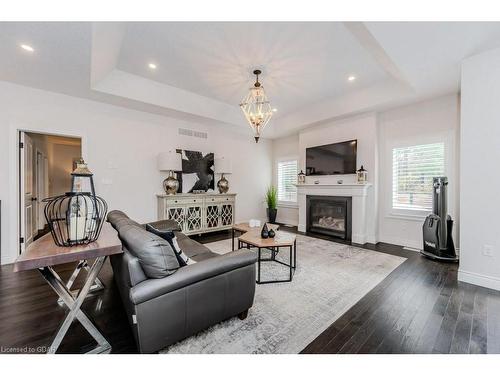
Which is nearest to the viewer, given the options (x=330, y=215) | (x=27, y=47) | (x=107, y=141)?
(x=27, y=47)

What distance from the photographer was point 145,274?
1.56 metres

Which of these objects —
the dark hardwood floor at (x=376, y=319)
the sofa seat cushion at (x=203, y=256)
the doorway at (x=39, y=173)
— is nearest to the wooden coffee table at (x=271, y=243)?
the sofa seat cushion at (x=203, y=256)

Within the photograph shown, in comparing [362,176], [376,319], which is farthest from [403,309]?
[362,176]

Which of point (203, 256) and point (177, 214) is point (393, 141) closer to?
point (203, 256)

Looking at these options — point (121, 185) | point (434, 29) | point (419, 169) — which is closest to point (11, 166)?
point (121, 185)

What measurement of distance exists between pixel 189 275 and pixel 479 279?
11.3 ft

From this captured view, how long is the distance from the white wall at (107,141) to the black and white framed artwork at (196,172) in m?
0.23

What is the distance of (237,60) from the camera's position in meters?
3.28

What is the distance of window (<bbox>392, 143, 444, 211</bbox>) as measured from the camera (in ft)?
13.3

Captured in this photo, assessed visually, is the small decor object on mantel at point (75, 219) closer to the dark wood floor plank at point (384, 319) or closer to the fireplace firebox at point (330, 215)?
the dark wood floor plank at point (384, 319)

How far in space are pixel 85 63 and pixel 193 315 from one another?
328 centimetres

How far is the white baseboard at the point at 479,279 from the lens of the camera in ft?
8.41

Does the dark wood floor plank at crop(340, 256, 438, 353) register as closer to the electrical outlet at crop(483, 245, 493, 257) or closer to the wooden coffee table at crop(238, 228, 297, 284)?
the electrical outlet at crop(483, 245, 493, 257)

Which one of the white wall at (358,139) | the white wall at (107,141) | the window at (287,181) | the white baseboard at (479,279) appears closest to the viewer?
the white baseboard at (479,279)
